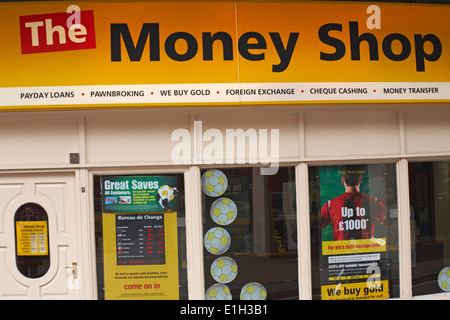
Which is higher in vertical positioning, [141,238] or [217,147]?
[217,147]

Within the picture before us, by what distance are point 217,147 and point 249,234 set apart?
3.94 feet

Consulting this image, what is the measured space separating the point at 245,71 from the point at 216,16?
2.54 ft

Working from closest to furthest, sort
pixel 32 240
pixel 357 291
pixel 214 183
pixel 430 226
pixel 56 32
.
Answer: pixel 56 32 < pixel 32 240 < pixel 214 183 < pixel 357 291 < pixel 430 226

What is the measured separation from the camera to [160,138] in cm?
555

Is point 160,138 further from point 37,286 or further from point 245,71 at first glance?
point 37,286

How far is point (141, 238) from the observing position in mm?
5586

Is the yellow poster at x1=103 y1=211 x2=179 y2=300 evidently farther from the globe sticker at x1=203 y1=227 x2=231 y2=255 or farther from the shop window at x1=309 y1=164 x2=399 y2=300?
the shop window at x1=309 y1=164 x2=399 y2=300

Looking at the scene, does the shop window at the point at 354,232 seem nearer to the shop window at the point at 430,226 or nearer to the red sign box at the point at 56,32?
the shop window at the point at 430,226

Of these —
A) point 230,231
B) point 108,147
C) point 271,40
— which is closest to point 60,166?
point 108,147

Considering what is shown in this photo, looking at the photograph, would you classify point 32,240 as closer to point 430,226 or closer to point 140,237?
point 140,237

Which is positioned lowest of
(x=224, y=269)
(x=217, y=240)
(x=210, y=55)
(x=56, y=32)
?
(x=224, y=269)

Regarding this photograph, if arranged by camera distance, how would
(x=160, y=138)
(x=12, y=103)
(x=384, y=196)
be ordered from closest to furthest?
1. (x=12, y=103)
2. (x=160, y=138)
3. (x=384, y=196)

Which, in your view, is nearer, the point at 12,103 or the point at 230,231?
the point at 12,103

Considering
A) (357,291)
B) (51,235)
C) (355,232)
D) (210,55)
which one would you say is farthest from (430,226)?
(51,235)
